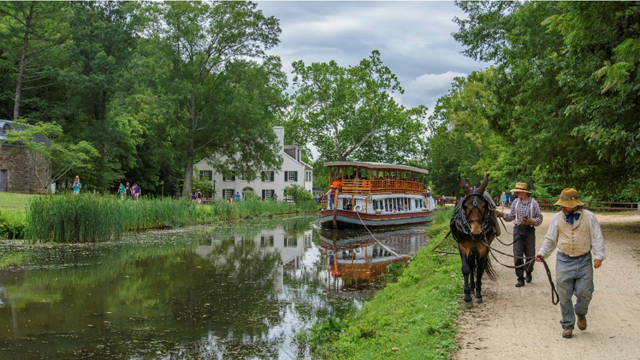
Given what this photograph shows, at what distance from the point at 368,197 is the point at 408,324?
81.7 feet

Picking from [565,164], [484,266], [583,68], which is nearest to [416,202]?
[565,164]

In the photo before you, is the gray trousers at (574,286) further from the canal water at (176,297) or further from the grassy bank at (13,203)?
the grassy bank at (13,203)

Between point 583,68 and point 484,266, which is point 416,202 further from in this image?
point 484,266

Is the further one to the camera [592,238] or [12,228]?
[12,228]

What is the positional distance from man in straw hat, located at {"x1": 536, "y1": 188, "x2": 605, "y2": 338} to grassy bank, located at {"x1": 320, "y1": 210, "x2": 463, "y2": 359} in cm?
145

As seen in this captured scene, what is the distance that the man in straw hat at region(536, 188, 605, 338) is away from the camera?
657 cm

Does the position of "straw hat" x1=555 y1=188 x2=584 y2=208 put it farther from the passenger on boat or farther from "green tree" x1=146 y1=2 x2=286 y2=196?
"green tree" x1=146 y1=2 x2=286 y2=196

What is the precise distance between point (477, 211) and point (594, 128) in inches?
256

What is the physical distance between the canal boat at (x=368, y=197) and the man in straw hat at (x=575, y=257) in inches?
924

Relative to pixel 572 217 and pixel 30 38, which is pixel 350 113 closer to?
pixel 30 38

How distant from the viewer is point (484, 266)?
8.84 m

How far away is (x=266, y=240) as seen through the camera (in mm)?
24562

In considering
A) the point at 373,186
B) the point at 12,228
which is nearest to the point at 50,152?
the point at 12,228

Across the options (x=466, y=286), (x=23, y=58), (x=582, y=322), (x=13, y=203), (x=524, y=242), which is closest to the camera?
(x=582, y=322)
